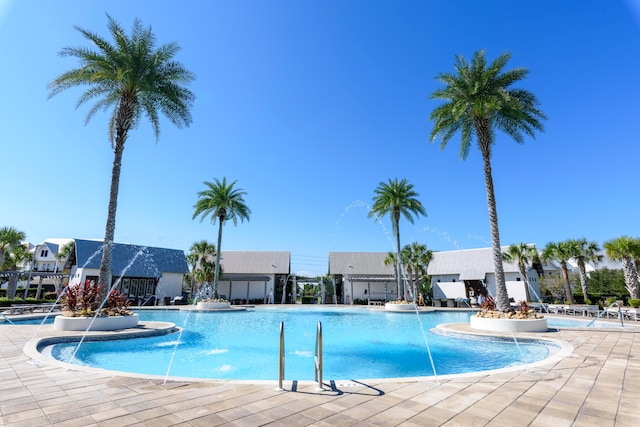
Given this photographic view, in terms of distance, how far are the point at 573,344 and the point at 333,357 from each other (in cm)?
717

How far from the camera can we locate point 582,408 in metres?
4.21

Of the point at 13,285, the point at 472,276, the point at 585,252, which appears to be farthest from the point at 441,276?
the point at 13,285

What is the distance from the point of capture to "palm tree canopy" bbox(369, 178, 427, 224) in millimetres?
31109

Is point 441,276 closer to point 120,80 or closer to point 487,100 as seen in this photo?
point 487,100

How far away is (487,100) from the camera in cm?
1514

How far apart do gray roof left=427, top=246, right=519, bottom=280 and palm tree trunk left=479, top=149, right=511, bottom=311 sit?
81.6 ft

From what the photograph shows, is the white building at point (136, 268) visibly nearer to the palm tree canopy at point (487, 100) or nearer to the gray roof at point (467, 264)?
the palm tree canopy at point (487, 100)

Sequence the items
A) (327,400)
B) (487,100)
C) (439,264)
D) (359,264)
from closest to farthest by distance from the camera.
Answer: (327,400) < (487,100) < (439,264) < (359,264)

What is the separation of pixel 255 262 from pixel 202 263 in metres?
7.97

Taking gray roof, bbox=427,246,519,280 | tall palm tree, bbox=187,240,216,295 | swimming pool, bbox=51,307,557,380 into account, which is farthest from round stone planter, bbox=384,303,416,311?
tall palm tree, bbox=187,240,216,295

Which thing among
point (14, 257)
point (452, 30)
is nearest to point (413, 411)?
point (452, 30)

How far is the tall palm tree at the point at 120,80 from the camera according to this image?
14.6m

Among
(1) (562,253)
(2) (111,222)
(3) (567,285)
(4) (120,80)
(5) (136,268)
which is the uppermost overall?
(4) (120,80)

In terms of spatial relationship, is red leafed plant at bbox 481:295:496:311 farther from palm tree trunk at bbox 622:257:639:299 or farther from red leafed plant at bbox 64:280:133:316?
palm tree trunk at bbox 622:257:639:299
